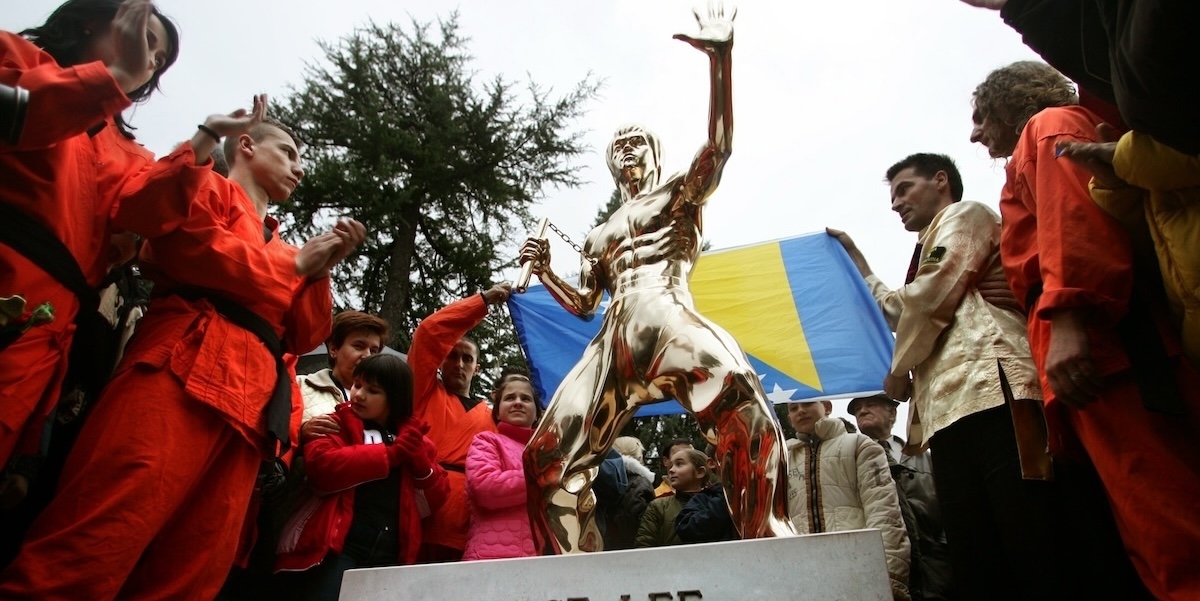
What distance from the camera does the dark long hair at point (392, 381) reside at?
3531 millimetres

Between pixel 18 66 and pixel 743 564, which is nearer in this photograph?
pixel 743 564

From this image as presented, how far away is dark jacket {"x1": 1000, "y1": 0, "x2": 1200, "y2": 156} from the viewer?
1.44 m

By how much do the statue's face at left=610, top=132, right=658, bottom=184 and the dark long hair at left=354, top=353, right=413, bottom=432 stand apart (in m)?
1.34

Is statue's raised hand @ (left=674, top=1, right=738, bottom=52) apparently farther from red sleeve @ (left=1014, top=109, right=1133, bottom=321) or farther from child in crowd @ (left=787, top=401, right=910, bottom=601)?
child in crowd @ (left=787, top=401, right=910, bottom=601)

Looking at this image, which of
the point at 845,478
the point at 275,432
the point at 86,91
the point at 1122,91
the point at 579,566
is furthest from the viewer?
the point at 845,478

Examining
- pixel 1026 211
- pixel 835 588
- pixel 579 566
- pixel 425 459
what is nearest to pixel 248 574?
pixel 425 459

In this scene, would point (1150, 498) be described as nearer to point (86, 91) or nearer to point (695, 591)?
point (695, 591)

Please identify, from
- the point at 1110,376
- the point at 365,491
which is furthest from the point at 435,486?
the point at 1110,376

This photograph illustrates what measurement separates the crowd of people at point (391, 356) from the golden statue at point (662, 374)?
0.16 meters

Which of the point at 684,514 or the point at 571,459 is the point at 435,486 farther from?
the point at 684,514

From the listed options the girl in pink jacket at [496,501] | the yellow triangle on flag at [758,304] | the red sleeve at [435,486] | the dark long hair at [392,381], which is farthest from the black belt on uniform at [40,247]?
the yellow triangle on flag at [758,304]

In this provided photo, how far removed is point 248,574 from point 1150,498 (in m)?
3.07

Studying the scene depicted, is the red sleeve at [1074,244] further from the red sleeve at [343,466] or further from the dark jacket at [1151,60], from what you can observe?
the red sleeve at [343,466]

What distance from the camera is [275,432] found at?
262 centimetres
